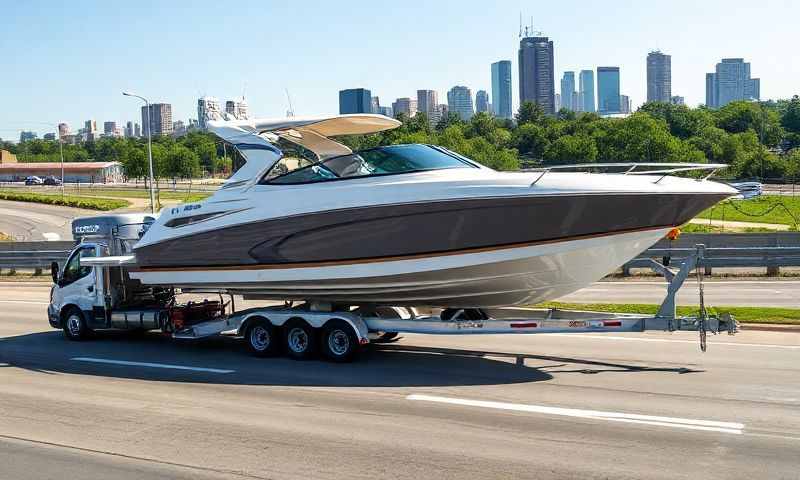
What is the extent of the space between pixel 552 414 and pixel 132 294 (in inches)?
389

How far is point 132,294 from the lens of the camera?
17.0m

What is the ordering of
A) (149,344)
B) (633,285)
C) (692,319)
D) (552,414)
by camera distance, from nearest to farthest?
(552,414) < (692,319) < (149,344) < (633,285)

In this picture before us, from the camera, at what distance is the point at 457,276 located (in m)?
12.8

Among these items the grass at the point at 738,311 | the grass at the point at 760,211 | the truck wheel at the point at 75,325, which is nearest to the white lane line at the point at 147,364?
the truck wheel at the point at 75,325

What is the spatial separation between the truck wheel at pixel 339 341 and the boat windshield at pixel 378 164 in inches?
91.3

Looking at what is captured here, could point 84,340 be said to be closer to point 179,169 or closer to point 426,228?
point 426,228

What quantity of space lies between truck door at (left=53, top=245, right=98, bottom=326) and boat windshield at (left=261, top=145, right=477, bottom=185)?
505 centimetres

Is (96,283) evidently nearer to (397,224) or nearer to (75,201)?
(397,224)

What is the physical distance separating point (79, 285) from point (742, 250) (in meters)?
17.2

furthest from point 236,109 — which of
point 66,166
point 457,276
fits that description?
point 66,166

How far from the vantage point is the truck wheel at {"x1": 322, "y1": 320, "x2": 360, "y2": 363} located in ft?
44.3

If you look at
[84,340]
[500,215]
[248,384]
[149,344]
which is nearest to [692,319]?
[500,215]

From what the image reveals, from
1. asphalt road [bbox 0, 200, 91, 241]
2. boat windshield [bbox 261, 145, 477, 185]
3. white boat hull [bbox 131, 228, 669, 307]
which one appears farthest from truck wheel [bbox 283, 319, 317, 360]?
asphalt road [bbox 0, 200, 91, 241]

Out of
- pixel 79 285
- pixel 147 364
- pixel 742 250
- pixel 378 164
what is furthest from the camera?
pixel 742 250
